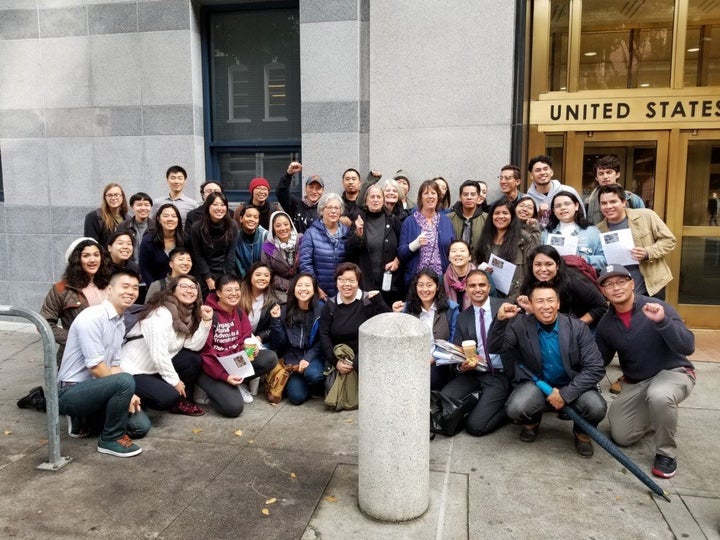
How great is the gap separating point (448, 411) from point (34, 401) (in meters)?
3.87

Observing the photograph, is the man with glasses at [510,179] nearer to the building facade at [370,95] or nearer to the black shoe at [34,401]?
the building facade at [370,95]

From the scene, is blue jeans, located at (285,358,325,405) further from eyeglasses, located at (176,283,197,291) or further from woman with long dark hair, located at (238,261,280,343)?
eyeglasses, located at (176,283,197,291)

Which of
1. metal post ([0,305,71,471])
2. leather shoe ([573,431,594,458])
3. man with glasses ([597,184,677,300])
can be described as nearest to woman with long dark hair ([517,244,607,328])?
man with glasses ([597,184,677,300])

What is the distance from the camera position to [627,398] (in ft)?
16.2

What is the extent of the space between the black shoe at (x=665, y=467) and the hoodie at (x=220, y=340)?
3.62 m

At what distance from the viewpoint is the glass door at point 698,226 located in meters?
7.97

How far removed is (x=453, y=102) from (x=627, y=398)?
450 centimetres

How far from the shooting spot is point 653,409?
15.1 feet

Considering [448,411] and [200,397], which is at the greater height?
[448,411]

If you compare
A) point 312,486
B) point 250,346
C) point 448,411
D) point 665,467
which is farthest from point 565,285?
point 250,346

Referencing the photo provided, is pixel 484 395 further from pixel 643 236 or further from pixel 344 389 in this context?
pixel 643 236

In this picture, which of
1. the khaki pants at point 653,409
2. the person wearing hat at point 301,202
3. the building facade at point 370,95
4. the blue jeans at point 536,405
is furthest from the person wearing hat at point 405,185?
the khaki pants at point 653,409

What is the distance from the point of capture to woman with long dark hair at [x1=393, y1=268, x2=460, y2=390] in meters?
5.65

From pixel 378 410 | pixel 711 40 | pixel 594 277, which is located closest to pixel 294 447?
pixel 378 410
